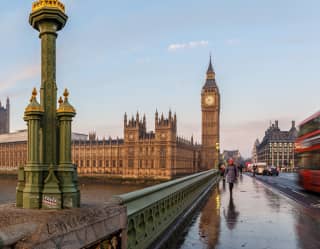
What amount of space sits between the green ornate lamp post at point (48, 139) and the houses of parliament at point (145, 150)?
10168 centimetres

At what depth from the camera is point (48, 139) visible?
435 centimetres

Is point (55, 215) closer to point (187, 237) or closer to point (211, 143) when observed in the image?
point (187, 237)

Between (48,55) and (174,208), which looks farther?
(174,208)

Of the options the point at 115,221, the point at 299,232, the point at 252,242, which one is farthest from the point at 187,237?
the point at 115,221

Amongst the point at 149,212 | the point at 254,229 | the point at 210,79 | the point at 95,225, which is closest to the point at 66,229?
the point at 95,225

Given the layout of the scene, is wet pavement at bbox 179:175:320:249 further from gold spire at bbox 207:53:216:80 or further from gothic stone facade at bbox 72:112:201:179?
gold spire at bbox 207:53:216:80

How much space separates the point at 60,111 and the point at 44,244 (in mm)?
2031

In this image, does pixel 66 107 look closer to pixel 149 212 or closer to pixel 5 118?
pixel 149 212

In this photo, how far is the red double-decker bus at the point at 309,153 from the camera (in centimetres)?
1712

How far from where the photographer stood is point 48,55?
14.8ft

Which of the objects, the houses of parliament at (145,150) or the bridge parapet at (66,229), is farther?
the houses of parliament at (145,150)

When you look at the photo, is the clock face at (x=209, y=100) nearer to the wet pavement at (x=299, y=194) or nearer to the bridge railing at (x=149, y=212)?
the wet pavement at (x=299, y=194)

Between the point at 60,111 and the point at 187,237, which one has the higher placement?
the point at 60,111

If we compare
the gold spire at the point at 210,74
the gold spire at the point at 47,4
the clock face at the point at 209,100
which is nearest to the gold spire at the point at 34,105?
the gold spire at the point at 47,4
